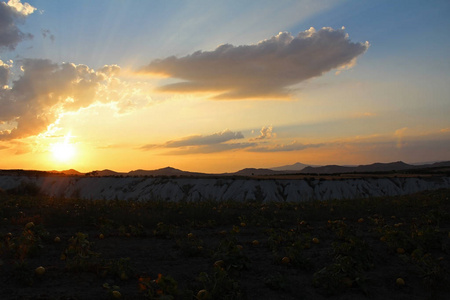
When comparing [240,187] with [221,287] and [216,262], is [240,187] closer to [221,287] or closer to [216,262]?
[216,262]

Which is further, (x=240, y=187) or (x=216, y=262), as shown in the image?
(x=240, y=187)

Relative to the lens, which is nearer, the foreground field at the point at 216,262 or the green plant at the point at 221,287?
the green plant at the point at 221,287

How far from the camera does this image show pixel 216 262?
6641mm

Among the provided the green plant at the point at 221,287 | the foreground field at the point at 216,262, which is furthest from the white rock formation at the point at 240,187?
the green plant at the point at 221,287

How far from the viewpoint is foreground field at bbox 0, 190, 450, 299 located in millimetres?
5609

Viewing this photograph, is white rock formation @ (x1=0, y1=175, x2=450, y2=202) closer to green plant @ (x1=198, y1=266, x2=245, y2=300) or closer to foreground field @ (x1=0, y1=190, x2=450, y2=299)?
foreground field @ (x1=0, y1=190, x2=450, y2=299)

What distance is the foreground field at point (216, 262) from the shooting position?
18.4 feet

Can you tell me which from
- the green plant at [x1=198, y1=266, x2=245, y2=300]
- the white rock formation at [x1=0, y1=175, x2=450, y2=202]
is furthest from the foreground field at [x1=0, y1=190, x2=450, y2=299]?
the white rock formation at [x1=0, y1=175, x2=450, y2=202]

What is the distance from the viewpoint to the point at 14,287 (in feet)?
18.3

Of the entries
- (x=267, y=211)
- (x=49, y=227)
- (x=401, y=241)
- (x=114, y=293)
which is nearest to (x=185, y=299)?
(x=114, y=293)

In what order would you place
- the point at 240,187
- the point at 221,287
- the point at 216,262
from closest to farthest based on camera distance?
Result: the point at 221,287
the point at 216,262
the point at 240,187

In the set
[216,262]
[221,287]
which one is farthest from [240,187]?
[221,287]

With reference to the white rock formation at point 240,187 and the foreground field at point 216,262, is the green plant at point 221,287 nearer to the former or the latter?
the foreground field at point 216,262

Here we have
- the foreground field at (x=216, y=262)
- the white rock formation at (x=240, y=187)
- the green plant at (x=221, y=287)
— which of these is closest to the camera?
the green plant at (x=221, y=287)
